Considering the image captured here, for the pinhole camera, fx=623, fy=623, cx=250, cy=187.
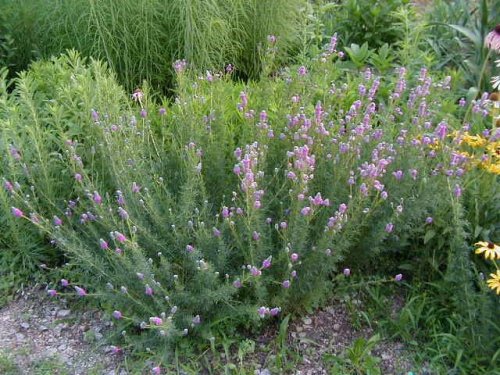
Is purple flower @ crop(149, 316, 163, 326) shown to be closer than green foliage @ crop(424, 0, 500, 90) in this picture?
Yes

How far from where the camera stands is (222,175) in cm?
296

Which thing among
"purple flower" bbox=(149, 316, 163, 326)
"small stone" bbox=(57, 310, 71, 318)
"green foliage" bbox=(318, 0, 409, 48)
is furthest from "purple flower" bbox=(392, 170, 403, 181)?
"green foliage" bbox=(318, 0, 409, 48)

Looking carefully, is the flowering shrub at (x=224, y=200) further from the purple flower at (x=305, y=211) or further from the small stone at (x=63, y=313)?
the small stone at (x=63, y=313)

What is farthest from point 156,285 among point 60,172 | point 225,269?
point 60,172

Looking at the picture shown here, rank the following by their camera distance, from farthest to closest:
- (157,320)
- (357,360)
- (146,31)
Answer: (146,31) < (357,360) < (157,320)

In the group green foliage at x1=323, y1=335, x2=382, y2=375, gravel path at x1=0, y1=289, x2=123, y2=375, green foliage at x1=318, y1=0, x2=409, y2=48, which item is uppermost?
green foliage at x1=318, y1=0, x2=409, y2=48

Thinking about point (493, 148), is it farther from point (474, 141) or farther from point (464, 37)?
point (464, 37)

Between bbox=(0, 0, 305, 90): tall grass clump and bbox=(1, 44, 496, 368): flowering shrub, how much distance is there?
1.04 m

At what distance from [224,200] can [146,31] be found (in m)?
1.87

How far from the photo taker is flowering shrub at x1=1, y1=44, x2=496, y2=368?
2500 mm

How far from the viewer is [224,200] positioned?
2957mm

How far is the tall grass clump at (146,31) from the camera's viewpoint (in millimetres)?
4320

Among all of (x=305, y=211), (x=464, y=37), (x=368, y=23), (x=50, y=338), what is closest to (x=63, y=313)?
(x=50, y=338)

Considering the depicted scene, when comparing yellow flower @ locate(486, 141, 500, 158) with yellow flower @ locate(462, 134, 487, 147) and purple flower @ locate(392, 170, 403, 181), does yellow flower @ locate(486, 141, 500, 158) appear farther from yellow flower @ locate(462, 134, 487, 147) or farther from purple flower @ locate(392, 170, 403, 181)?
purple flower @ locate(392, 170, 403, 181)
